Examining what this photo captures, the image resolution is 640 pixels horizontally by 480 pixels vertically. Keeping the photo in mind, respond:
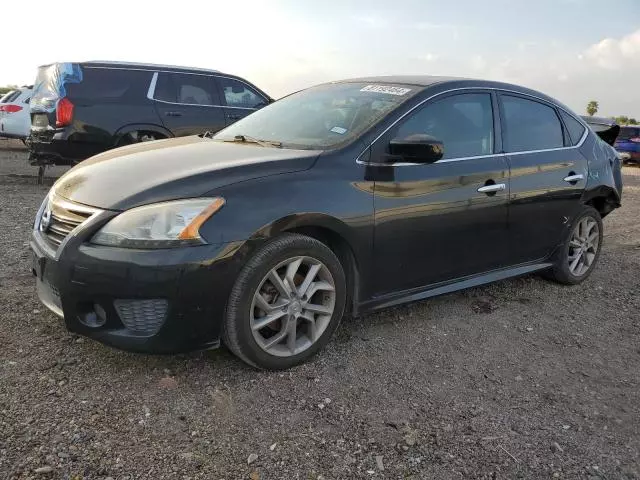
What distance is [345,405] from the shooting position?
272 centimetres

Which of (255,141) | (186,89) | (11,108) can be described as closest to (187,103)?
(186,89)

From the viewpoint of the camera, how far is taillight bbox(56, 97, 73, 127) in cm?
703

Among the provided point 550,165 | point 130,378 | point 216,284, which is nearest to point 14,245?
point 130,378

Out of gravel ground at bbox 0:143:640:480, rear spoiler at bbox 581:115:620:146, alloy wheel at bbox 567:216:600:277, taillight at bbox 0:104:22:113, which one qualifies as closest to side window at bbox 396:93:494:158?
gravel ground at bbox 0:143:640:480

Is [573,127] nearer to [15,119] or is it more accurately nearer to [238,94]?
[238,94]

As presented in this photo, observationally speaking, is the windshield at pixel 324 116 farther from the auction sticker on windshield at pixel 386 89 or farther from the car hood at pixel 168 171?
the car hood at pixel 168 171

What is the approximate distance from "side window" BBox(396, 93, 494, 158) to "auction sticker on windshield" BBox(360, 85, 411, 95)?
0.20m

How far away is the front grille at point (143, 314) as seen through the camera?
2.58m

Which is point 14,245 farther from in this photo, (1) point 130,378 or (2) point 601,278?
(2) point 601,278

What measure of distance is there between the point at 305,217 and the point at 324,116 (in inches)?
41.2

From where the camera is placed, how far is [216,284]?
263 cm

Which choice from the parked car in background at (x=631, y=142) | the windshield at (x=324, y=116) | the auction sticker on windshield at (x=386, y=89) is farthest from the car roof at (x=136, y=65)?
the parked car in background at (x=631, y=142)

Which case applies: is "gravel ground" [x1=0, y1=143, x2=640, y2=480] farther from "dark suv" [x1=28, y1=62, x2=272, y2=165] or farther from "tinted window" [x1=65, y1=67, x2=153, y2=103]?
"tinted window" [x1=65, y1=67, x2=153, y2=103]

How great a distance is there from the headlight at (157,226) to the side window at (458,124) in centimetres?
141
